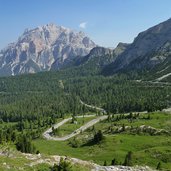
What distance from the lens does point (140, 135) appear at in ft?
557

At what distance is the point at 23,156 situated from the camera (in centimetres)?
5659

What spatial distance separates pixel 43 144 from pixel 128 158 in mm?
93300

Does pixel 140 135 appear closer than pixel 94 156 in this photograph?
No

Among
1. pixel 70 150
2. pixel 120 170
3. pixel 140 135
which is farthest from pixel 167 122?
pixel 120 170

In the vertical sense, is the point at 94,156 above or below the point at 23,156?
below

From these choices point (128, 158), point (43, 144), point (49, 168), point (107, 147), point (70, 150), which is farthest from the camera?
point (43, 144)

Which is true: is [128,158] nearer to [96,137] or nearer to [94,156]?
[94,156]

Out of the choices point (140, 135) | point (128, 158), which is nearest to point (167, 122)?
point (140, 135)

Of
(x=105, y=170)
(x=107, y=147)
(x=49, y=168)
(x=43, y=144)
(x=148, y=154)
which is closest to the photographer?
(x=49, y=168)

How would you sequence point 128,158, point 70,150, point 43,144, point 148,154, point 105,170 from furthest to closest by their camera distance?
point 43,144, point 70,150, point 148,154, point 128,158, point 105,170

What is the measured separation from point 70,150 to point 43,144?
28.7m

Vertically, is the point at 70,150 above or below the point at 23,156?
below

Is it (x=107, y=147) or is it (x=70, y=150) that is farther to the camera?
(x=70, y=150)

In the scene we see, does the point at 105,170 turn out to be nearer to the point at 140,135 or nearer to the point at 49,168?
the point at 49,168
